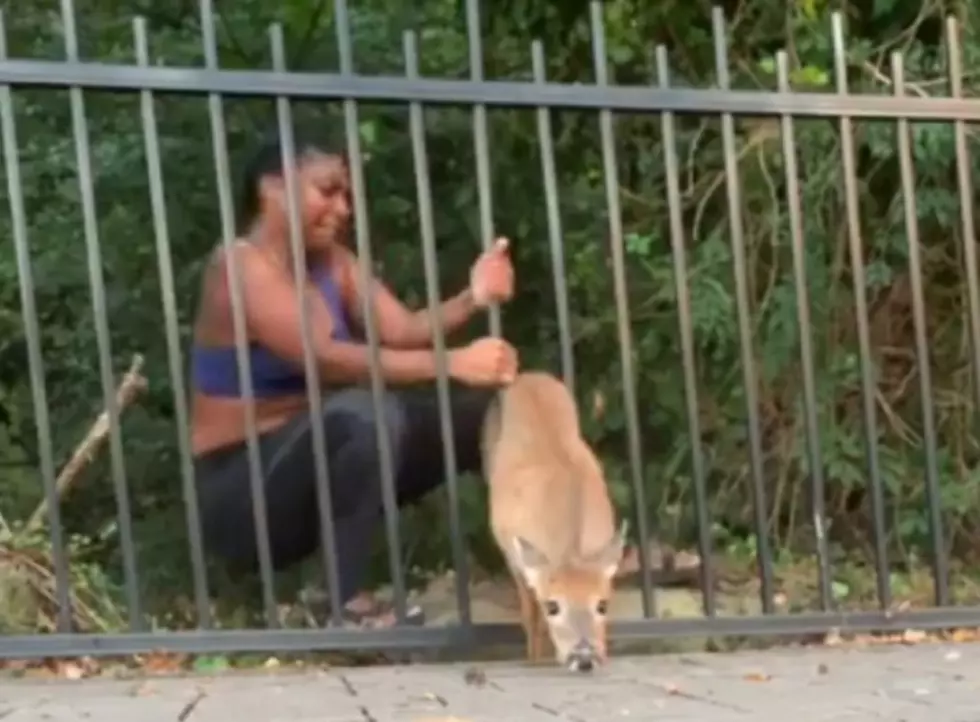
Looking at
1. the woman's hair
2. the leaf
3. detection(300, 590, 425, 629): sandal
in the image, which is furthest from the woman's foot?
the woman's hair

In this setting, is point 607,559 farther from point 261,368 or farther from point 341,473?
point 261,368

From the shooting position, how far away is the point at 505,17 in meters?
6.86

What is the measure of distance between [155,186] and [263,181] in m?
0.92

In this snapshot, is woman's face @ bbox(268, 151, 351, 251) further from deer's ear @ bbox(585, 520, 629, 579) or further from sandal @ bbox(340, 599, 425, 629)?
deer's ear @ bbox(585, 520, 629, 579)

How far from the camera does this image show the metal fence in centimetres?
413

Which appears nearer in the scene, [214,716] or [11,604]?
[214,716]

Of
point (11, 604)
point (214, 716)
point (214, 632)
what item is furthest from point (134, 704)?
point (11, 604)

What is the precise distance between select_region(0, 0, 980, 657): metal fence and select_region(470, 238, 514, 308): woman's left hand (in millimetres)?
69

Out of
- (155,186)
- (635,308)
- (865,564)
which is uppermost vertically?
(155,186)

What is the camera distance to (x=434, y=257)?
4.46m

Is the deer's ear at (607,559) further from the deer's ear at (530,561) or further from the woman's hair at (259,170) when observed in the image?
the woman's hair at (259,170)

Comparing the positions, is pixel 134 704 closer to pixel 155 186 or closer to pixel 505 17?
pixel 155 186

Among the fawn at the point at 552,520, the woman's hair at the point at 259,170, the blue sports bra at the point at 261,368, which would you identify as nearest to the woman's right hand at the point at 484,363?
the fawn at the point at 552,520

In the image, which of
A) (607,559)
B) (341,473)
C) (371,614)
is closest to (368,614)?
(371,614)
